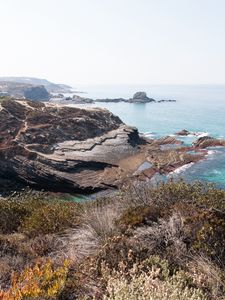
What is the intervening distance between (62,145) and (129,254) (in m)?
53.1

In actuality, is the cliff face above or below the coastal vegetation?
below

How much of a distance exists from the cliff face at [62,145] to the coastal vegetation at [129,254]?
1464 inches

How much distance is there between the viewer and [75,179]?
48.3 m

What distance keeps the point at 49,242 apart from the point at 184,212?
114 inches

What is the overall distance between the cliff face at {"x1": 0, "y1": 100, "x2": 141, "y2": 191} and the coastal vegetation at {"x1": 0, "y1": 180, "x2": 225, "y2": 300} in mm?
37186

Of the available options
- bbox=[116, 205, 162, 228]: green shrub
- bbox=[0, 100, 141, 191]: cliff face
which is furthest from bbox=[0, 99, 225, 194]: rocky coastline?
bbox=[116, 205, 162, 228]: green shrub

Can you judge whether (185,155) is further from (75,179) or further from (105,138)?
(75,179)

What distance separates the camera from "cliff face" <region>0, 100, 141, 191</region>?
4938cm

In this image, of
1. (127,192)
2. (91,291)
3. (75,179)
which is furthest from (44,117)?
(91,291)

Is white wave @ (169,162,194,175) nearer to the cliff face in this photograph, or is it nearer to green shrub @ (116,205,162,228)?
the cliff face

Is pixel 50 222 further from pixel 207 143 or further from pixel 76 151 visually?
pixel 207 143

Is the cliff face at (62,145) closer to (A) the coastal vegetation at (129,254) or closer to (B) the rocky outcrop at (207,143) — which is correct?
(B) the rocky outcrop at (207,143)

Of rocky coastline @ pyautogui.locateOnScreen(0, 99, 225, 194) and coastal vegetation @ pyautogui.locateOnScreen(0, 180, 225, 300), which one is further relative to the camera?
rocky coastline @ pyautogui.locateOnScreen(0, 99, 225, 194)

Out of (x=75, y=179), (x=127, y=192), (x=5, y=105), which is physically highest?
(x=127, y=192)
